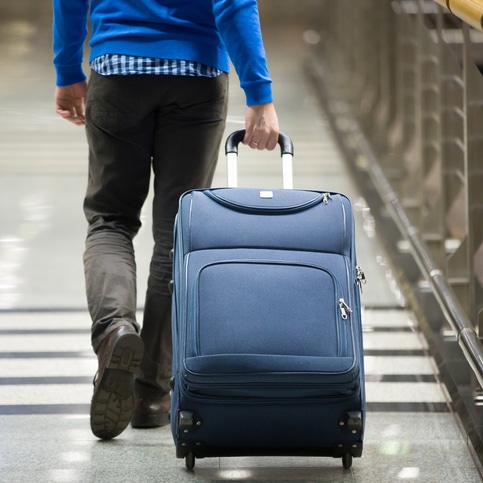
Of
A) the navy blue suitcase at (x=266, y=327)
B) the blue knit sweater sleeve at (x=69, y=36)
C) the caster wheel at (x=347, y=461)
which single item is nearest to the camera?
the navy blue suitcase at (x=266, y=327)

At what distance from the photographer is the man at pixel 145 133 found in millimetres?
2535

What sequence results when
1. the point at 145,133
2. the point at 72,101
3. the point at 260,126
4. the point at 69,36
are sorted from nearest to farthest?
1. the point at 260,126
2. the point at 145,133
3. the point at 69,36
4. the point at 72,101

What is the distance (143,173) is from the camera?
9.09 ft

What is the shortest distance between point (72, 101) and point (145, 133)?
1.21ft

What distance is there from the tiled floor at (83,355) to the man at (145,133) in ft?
0.56

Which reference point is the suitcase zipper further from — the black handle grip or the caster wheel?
the black handle grip

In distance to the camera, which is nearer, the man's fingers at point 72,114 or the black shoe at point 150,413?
the black shoe at point 150,413

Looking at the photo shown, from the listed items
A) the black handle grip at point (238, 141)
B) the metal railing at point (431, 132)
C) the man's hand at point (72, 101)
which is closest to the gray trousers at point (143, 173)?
the black handle grip at point (238, 141)

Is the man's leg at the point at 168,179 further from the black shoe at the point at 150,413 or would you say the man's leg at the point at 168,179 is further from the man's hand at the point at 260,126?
the man's hand at the point at 260,126

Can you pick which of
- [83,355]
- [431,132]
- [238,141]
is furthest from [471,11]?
[431,132]

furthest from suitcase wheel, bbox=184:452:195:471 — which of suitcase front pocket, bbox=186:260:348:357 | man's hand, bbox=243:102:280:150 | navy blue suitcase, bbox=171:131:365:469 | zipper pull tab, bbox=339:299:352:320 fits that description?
man's hand, bbox=243:102:280:150

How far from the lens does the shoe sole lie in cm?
246

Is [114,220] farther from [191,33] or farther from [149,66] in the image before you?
[191,33]

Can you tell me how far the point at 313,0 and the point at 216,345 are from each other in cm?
982
